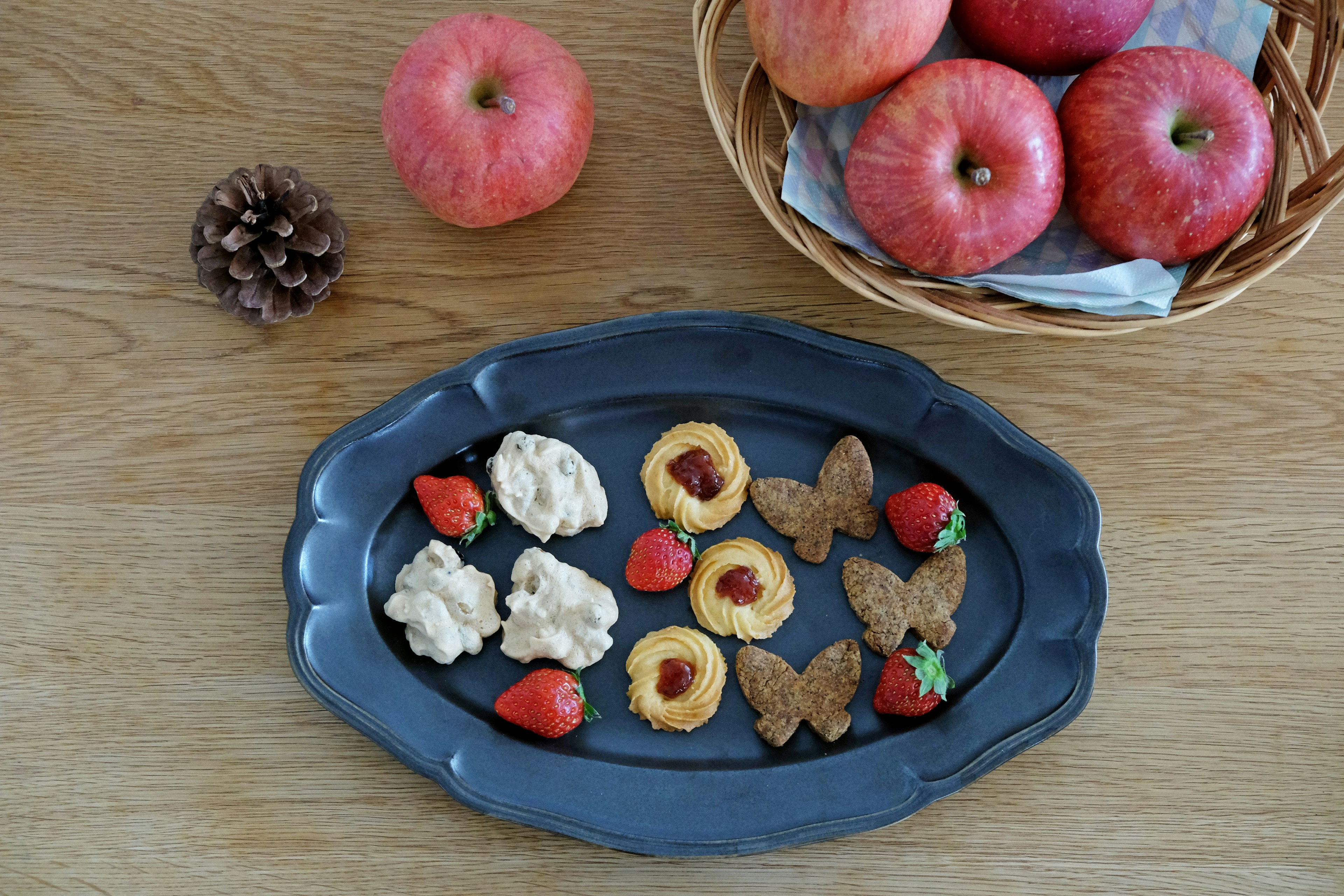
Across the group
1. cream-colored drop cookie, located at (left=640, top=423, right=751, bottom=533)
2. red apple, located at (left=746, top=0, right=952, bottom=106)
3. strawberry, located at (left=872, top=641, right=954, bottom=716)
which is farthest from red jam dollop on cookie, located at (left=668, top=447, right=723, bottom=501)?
red apple, located at (left=746, top=0, right=952, bottom=106)

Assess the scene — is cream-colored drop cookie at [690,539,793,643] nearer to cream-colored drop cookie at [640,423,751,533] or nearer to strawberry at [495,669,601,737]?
cream-colored drop cookie at [640,423,751,533]

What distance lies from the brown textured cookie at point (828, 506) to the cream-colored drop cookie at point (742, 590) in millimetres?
38

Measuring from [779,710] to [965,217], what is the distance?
0.55 meters

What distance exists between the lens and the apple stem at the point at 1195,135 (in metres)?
0.86

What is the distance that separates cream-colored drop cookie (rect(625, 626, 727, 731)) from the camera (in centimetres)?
98

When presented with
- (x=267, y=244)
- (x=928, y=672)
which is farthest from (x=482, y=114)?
(x=928, y=672)

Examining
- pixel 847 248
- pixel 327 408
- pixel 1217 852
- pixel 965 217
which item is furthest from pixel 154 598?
pixel 1217 852

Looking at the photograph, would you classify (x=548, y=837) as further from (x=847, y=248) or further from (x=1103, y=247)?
(x=1103, y=247)

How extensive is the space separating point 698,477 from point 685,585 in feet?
0.41

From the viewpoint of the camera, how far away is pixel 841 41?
0.84 m

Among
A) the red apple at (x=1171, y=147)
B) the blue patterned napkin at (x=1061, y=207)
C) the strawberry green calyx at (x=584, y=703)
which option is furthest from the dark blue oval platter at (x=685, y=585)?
the red apple at (x=1171, y=147)

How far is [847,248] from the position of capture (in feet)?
3.09

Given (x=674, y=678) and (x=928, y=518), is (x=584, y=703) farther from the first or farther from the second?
(x=928, y=518)

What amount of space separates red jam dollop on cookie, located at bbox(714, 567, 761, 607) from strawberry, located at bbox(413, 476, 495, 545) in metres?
0.27
